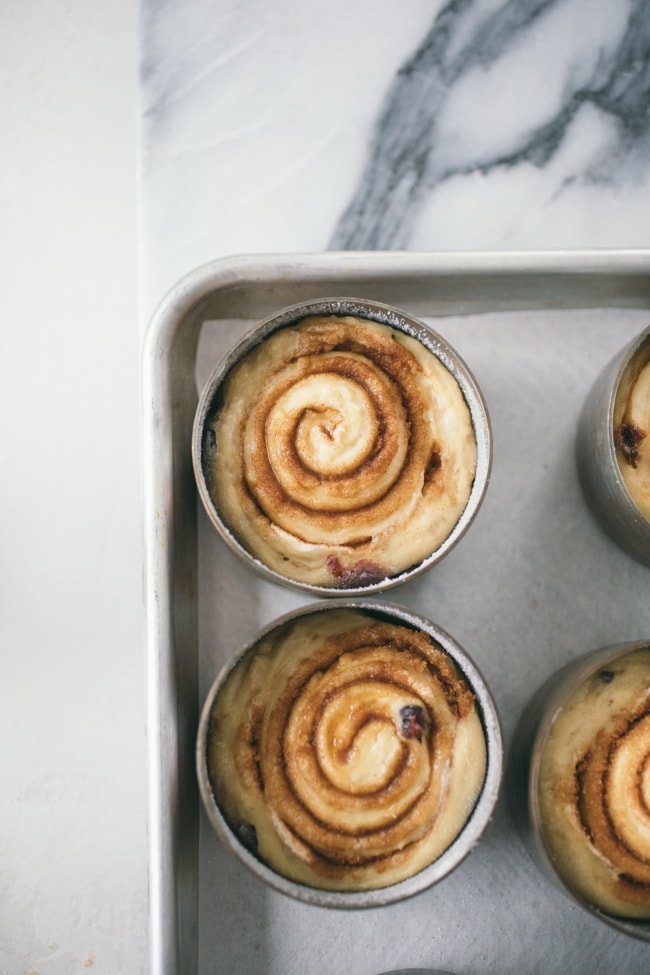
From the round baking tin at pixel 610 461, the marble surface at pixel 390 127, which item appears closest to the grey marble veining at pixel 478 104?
the marble surface at pixel 390 127

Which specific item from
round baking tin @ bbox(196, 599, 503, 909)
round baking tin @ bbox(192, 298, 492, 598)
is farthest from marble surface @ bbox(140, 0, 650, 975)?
round baking tin @ bbox(196, 599, 503, 909)

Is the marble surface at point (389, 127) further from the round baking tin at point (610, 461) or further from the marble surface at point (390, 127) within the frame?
the round baking tin at point (610, 461)

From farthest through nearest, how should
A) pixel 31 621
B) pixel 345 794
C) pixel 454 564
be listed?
pixel 31 621, pixel 454 564, pixel 345 794

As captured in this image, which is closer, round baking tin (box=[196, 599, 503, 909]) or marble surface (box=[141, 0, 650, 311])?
round baking tin (box=[196, 599, 503, 909])

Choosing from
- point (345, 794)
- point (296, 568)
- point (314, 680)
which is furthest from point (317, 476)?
point (345, 794)

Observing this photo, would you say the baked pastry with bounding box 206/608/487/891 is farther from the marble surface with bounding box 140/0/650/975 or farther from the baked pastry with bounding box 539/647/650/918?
the marble surface with bounding box 140/0/650/975

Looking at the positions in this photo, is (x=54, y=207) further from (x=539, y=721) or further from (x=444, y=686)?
(x=539, y=721)

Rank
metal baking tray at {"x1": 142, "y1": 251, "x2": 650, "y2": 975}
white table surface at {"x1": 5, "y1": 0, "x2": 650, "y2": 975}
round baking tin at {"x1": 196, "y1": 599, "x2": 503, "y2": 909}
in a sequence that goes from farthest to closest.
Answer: white table surface at {"x1": 5, "y1": 0, "x2": 650, "y2": 975} → metal baking tray at {"x1": 142, "y1": 251, "x2": 650, "y2": 975} → round baking tin at {"x1": 196, "y1": 599, "x2": 503, "y2": 909}
